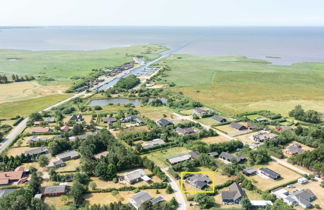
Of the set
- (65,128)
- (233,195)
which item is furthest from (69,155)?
(233,195)

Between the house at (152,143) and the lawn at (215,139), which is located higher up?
the house at (152,143)

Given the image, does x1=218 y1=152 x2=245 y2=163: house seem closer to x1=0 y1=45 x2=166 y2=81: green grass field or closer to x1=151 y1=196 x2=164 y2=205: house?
x1=151 y1=196 x2=164 y2=205: house

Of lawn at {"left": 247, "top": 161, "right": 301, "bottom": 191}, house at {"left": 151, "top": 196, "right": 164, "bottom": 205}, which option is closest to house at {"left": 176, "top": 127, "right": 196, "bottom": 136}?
lawn at {"left": 247, "top": 161, "right": 301, "bottom": 191}

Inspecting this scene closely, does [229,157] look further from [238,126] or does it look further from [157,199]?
[157,199]

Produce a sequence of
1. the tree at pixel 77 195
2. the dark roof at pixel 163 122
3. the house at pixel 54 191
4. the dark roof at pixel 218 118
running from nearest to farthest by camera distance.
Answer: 1. the tree at pixel 77 195
2. the house at pixel 54 191
3. the dark roof at pixel 163 122
4. the dark roof at pixel 218 118

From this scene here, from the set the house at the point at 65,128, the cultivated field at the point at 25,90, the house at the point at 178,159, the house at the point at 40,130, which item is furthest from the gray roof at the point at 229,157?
the cultivated field at the point at 25,90

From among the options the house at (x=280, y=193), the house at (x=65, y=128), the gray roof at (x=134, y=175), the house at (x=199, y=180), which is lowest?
the house at (x=280, y=193)

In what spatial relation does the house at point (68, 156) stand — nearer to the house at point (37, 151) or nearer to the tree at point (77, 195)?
the house at point (37, 151)

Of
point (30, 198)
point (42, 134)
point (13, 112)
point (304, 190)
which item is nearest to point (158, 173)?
point (30, 198)
